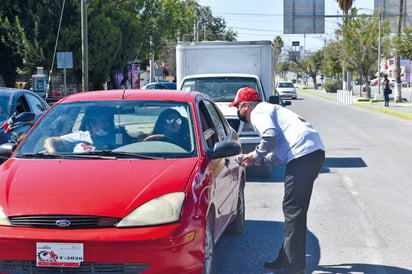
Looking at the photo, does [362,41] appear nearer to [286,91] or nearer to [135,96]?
[286,91]

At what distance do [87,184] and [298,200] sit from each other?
176 centimetres

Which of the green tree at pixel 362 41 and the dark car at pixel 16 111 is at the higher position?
the green tree at pixel 362 41

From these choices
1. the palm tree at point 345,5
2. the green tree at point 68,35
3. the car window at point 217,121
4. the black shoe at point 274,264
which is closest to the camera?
the black shoe at point 274,264

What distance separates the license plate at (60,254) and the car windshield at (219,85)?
918 centimetres

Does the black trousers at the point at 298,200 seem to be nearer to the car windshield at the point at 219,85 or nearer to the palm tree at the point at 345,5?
the car windshield at the point at 219,85

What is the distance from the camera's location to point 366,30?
4925cm

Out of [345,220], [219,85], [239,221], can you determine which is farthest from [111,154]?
[219,85]

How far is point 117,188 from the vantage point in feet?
15.6

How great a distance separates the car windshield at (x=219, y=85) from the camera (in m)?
13.5

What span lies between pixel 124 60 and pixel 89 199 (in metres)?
33.6

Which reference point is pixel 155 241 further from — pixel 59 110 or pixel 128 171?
pixel 59 110

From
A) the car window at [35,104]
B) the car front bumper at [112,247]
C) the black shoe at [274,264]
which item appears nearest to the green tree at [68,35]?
the car window at [35,104]

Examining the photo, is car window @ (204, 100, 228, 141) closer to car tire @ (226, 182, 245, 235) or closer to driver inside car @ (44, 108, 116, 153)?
car tire @ (226, 182, 245, 235)

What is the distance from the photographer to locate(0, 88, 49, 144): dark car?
9.95m
